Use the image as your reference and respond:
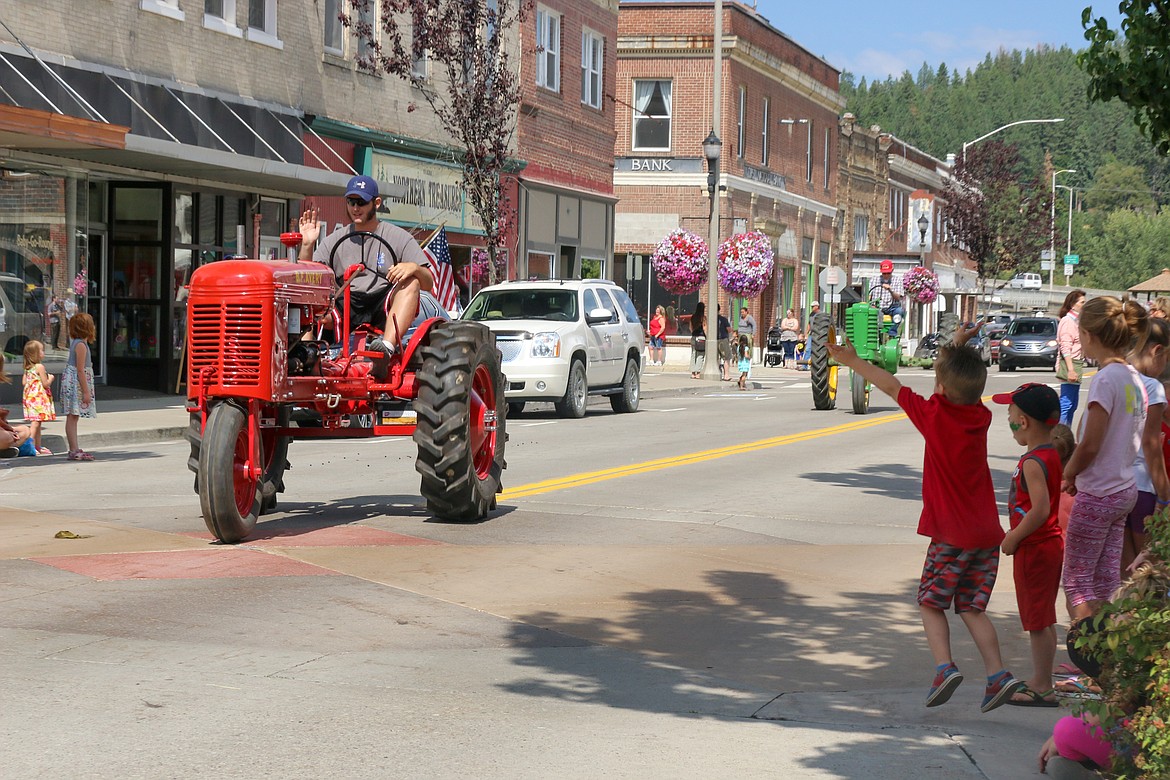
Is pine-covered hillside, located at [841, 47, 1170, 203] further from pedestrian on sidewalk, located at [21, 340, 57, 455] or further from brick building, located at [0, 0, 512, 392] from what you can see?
pedestrian on sidewalk, located at [21, 340, 57, 455]

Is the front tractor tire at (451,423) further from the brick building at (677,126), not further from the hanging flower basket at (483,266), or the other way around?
the brick building at (677,126)

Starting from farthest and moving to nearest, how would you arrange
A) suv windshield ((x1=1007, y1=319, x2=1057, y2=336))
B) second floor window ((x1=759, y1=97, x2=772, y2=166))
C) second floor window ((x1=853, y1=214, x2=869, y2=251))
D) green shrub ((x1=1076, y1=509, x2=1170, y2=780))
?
second floor window ((x1=853, y1=214, x2=869, y2=251)) < second floor window ((x1=759, y1=97, x2=772, y2=166)) < suv windshield ((x1=1007, y1=319, x2=1057, y2=336)) < green shrub ((x1=1076, y1=509, x2=1170, y2=780))

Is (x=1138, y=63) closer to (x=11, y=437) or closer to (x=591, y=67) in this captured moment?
(x=11, y=437)

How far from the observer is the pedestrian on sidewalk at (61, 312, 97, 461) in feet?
55.5

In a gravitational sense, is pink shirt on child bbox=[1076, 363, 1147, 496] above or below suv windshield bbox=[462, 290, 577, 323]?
below

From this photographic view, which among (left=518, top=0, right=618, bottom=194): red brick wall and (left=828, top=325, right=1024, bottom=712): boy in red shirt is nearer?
(left=828, top=325, right=1024, bottom=712): boy in red shirt

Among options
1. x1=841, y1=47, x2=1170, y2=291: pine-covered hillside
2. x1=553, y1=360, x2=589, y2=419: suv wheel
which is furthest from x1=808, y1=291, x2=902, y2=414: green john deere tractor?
x1=841, y1=47, x2=1170, y2=291: pine-covered hillside

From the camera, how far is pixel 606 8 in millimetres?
42500

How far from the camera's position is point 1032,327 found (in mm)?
53531

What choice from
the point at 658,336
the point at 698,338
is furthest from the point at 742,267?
the point at 658,336

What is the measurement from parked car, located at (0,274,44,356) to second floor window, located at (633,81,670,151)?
31.2 metres

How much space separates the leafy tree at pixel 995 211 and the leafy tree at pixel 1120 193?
9260cm

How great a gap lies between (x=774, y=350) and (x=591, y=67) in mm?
12778

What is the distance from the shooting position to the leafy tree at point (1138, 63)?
889 cm
